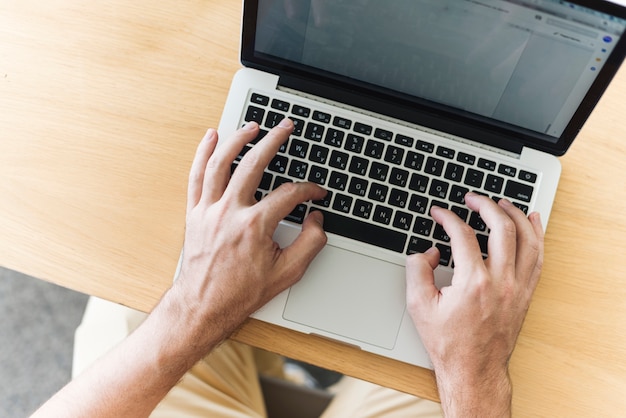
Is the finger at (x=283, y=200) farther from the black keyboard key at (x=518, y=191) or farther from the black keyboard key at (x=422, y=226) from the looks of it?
the black keyboard key at (x=518, y=191)

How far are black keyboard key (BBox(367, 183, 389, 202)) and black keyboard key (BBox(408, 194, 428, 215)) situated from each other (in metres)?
0.03

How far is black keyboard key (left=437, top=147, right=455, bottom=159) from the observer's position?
655mm

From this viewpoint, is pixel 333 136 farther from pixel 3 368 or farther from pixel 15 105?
pixel 3 368

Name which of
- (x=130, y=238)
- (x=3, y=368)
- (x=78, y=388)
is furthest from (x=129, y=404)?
(x=3, y=368)

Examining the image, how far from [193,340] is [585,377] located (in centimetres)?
48

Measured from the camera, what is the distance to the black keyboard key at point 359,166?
→ 0.65m

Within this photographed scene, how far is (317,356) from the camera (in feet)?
2.15

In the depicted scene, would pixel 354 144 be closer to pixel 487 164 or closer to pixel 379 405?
pixel 487 164

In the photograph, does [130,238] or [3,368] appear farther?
[3,368]

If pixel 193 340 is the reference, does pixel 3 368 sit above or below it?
below

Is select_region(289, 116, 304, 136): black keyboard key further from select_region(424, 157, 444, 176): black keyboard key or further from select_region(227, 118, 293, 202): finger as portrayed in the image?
select_region(424, 157, 444, 176): black keyboard key

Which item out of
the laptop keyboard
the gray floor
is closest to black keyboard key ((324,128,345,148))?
the laptop keyboard

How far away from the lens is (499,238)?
0.61 metres

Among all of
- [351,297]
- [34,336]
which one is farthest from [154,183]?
[34,336]
